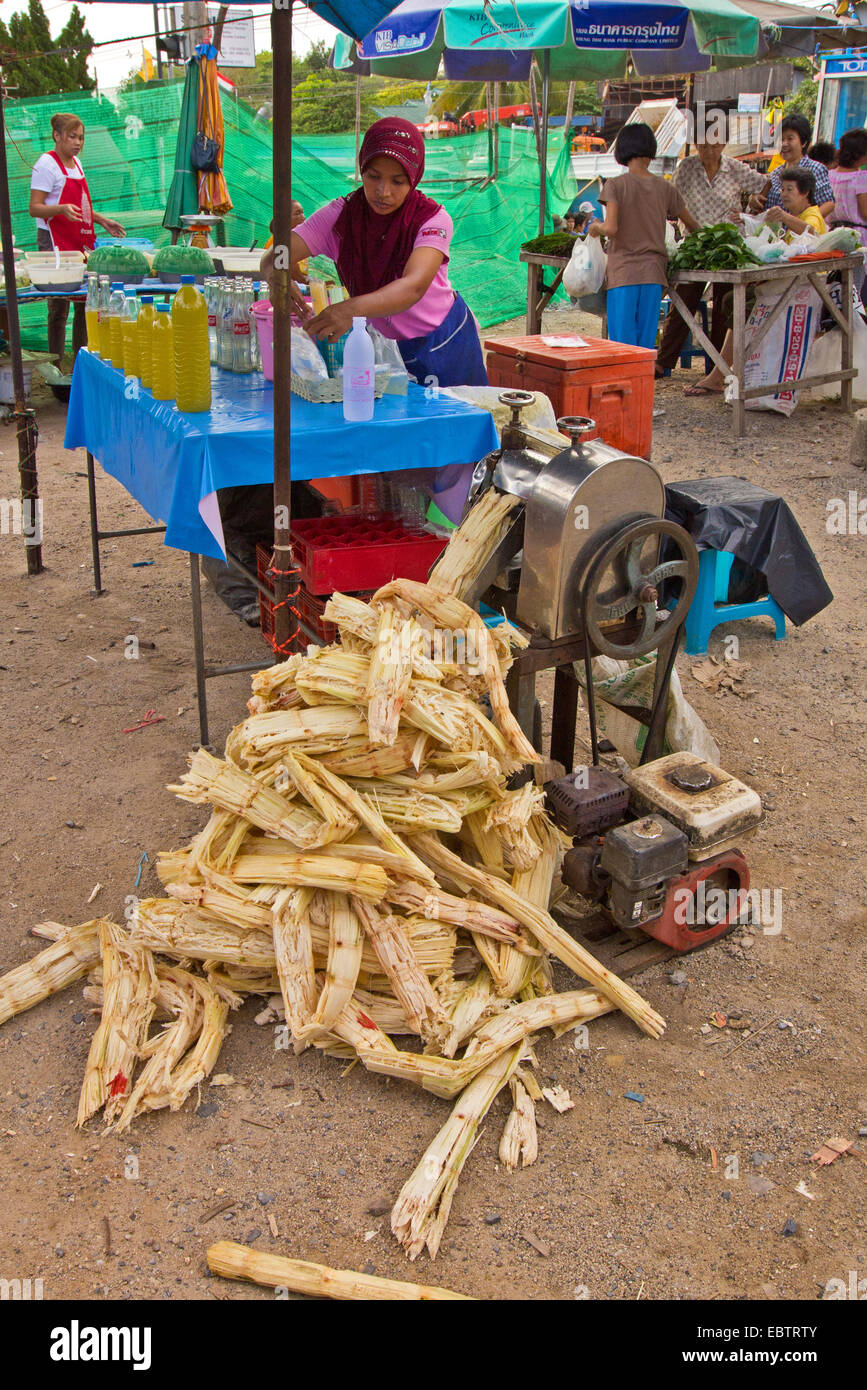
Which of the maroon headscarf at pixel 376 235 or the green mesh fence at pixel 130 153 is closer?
the maroon headscarf at pixel 376 235

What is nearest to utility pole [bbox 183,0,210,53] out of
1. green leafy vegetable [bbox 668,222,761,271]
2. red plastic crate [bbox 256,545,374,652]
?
green leafy vegetable [bbox 668,222,761,271]

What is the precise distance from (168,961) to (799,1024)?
73.4 inches

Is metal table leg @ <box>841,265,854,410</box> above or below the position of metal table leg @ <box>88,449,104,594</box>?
above

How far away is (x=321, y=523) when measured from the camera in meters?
4.41

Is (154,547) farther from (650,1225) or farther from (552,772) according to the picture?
(650,1225)

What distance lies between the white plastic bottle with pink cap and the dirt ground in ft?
5.16

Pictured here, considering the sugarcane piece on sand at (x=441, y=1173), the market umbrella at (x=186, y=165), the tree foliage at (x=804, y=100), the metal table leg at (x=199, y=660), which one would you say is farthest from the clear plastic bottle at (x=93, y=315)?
the tree foliage at (x=804, y=100)

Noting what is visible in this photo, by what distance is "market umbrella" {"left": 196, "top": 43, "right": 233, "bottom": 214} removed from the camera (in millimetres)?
10391

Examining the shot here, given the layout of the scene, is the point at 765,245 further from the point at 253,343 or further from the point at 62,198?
the point at 62,198

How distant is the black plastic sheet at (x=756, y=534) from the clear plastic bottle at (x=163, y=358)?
241 centimetres

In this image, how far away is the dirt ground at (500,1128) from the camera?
7.98 feet

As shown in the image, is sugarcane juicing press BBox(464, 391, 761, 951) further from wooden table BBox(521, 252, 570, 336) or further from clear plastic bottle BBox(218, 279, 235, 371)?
wooden table BBox(521, 252, 570, 336)

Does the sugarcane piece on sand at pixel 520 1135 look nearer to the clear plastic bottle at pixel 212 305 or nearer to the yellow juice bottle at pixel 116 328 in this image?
the clear plastic bottle at pixel 212 305

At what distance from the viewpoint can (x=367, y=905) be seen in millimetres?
2996
